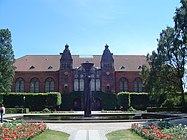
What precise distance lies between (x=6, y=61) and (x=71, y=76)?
16.3 metres

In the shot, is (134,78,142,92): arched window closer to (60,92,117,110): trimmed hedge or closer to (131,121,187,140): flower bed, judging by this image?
(60,92,117,110): trimmed hedge

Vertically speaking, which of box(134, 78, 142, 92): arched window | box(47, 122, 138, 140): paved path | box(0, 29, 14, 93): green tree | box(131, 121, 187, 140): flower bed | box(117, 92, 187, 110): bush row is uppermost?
box(0, 29, 14, 93): green tree

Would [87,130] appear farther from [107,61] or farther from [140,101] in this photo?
[107,61]

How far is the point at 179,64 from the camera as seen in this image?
49.4 m

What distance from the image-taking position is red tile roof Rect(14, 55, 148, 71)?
71.9 m

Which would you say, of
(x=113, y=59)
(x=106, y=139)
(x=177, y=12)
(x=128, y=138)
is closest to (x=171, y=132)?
(x=128, y=138)

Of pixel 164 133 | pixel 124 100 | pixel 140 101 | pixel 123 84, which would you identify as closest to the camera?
A: pixel 164 133

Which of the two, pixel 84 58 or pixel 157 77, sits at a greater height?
pixel 84 58

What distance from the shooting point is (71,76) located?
70.2 m

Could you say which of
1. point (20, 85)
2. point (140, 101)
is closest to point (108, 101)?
point (140, 101)

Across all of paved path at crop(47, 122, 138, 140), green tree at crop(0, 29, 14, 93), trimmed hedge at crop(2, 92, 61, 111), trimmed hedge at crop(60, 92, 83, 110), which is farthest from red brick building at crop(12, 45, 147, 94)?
paved path at crop(47, 122, 138, 140)

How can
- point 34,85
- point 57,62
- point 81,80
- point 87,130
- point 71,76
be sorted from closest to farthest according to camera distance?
1. point 87,130
2. point 71,76
3. point 81,80
4. point 34,85
5. point 57,62

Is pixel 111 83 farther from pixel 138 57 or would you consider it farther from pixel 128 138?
pixel 128 138

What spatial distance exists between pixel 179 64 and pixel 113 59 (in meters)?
23.8
